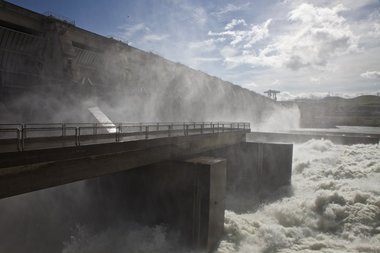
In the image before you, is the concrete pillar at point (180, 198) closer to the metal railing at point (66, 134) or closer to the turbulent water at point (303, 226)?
the turbulent water at point (303, 226)

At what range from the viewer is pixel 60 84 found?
20.8 m

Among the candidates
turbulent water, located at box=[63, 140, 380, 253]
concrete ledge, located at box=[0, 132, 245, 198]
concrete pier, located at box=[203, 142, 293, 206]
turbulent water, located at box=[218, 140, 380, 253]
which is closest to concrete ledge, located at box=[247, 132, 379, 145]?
turbulent water, located at box=[218, 140, 380, 253]

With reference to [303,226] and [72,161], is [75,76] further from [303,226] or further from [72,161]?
[303,226]

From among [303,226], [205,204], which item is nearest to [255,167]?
[303,226]

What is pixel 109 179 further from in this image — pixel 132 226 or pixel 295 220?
pixel 295 220

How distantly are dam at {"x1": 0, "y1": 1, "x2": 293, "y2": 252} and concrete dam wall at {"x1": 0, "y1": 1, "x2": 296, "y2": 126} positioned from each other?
82 mm

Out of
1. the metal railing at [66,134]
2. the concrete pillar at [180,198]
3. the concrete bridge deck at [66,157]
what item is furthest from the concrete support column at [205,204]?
the metal railing at [66,134]

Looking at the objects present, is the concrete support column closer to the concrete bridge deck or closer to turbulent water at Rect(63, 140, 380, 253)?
turbulent water at Rect(63, 140, 380, 253)

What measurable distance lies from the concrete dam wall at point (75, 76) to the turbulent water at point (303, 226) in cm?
1056

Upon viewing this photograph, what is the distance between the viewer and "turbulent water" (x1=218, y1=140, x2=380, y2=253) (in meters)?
14.7

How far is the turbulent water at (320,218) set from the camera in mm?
14719

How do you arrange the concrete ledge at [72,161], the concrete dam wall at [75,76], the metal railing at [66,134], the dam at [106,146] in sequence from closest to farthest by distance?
the concrete ledge at [72,161]
the dam at [106,146]
the metal railing at [66,134]
the concrete dam wall at [75,76]

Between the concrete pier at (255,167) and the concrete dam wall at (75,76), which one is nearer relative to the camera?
the concrete dam wall at (75,76)

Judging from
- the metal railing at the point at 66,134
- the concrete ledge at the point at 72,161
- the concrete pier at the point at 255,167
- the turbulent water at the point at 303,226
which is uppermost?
the metal railing at the point at 66,134
